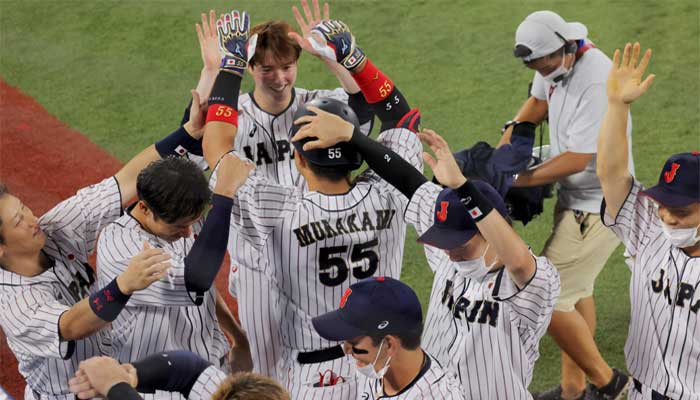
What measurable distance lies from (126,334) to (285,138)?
1347 millimetres

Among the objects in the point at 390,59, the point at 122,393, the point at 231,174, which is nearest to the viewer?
the point at 122,393

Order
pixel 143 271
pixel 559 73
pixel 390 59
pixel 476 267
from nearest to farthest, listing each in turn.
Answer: pixel 143 271 → pixel 476 267 → pixel 559 73 → pixel 390 59

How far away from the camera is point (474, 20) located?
8.20 m

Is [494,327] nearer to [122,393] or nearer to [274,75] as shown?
[122,393]

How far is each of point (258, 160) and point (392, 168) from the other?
114 cm

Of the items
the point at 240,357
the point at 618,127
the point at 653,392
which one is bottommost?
the point at 240,357

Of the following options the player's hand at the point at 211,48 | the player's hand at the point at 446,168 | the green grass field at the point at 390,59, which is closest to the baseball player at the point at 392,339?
the player's hand at the point at 446,168

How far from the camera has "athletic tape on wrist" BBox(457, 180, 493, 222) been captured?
3.14m

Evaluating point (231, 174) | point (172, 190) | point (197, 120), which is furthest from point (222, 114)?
point (172, 190)

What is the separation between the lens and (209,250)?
3379 millimetres

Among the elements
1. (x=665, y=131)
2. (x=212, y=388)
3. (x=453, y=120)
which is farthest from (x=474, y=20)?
(x=212, y=388)

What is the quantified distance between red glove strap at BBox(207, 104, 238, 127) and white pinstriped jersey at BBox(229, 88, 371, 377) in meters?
0.66

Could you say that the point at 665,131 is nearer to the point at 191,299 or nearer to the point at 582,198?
the point at 582,198

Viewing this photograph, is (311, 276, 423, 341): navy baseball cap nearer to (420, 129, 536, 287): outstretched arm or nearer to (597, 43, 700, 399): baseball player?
(420, 129, 536, 287): outstretched arm
